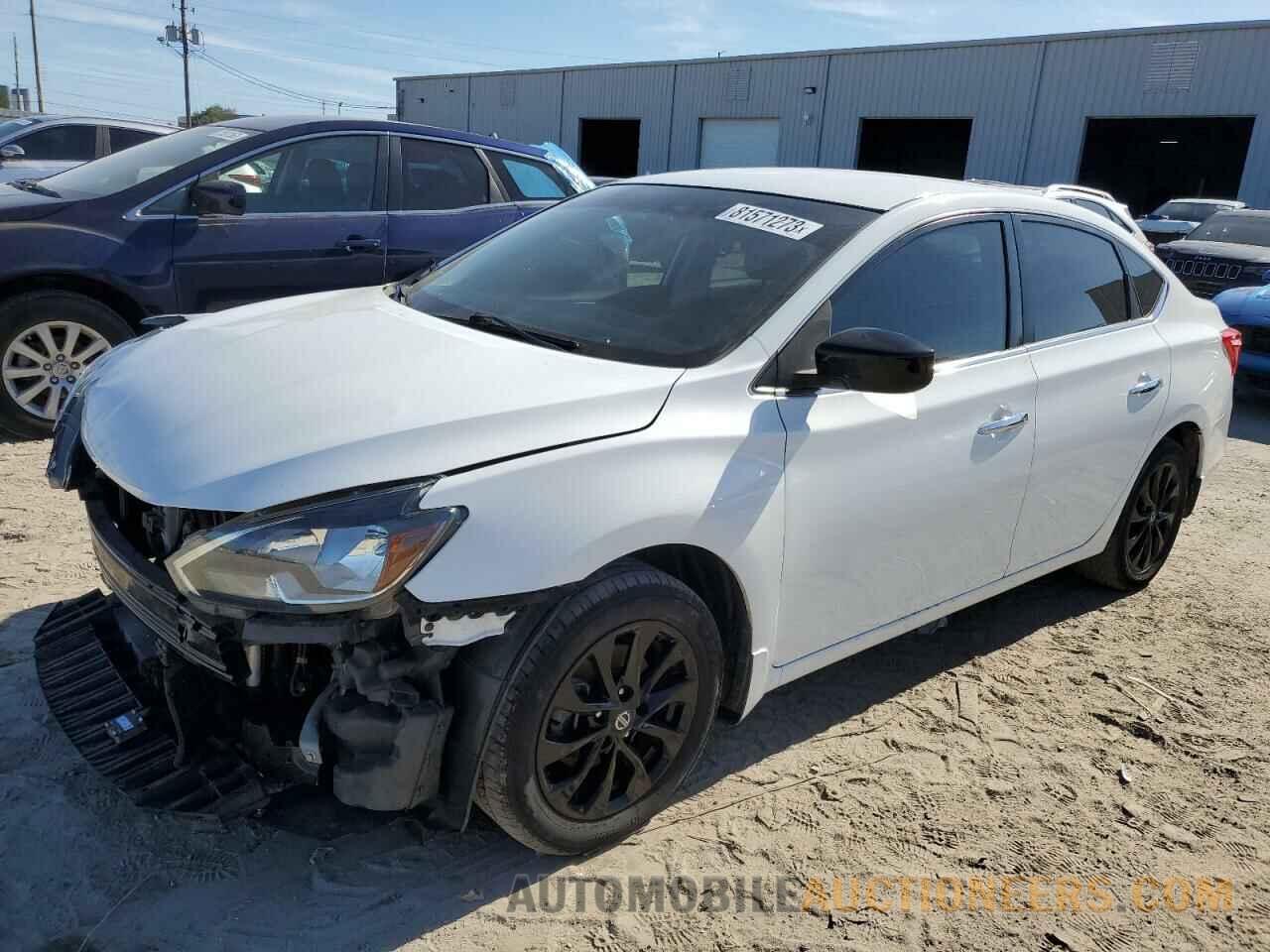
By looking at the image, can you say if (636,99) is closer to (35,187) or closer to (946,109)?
(946,109)

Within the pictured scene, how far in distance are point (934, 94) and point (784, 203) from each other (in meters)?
25.9

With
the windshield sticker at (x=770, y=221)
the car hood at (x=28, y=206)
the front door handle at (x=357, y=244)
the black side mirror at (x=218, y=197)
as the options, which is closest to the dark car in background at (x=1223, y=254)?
the front door handle at (x=357, y=244)

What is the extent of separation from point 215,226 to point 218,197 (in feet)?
0.88

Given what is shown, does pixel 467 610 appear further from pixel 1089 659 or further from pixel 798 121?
pixel 798 121

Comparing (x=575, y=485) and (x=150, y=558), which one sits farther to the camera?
(x=150, y=558)

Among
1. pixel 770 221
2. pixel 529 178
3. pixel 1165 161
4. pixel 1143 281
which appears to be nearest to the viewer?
pixel 770 221

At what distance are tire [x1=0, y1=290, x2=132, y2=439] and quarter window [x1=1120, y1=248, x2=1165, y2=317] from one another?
492cm

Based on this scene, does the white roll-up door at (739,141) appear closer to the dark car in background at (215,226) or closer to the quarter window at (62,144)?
the quarter window at (62,144)

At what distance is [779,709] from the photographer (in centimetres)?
343

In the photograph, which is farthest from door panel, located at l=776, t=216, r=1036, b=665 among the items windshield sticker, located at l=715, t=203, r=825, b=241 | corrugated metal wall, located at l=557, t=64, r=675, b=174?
corrugated metal wall, located at l=557, t=64, r=675, b=174

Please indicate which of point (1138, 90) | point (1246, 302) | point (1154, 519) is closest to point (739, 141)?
point (1138, 90)

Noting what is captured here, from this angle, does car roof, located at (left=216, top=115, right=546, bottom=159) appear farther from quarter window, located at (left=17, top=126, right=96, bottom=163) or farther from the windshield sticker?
quarter window, located at (left=17, top=126, right=96, bottom=163)

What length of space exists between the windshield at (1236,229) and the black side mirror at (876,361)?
1082 cm

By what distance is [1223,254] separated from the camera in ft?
34.9
